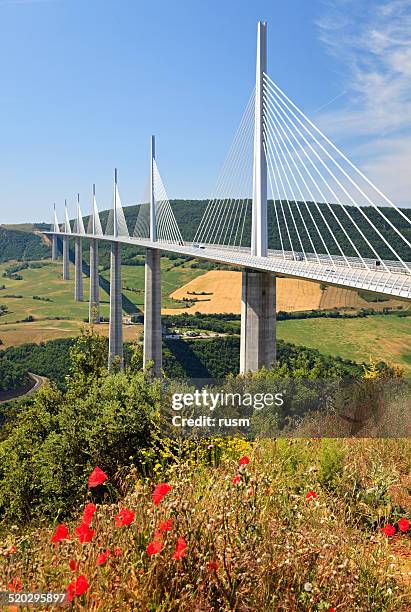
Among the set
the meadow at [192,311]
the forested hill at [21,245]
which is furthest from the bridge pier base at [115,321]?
the forested hill at [21,245]

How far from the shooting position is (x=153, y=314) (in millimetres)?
51125

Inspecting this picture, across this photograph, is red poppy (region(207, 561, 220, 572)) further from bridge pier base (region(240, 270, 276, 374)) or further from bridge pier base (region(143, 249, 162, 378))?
bridge pier base (region(143, 249, 162, 378))

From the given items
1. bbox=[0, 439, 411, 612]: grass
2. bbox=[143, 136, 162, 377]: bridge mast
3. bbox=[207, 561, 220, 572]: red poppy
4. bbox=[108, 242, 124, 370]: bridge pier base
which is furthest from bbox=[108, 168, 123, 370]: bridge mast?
bbox=[207, 561, 220, 572]: red poppy

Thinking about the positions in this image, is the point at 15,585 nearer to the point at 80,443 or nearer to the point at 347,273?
the point at 80,443

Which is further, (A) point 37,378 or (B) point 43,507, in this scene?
(A) point 37,378

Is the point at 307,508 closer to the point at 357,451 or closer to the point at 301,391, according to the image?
the point at 357,451

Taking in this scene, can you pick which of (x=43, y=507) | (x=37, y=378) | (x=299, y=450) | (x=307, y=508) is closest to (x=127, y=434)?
(x=43, y=507)

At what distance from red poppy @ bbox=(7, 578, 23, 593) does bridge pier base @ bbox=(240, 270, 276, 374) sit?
2614cm

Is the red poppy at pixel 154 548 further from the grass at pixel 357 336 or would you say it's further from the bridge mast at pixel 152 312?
the grass at pixel 357 336

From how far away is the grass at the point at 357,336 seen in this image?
59172mm

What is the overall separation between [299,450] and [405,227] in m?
69.1

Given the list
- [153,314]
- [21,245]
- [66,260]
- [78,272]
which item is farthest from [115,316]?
[21,245]

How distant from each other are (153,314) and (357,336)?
26.0 m

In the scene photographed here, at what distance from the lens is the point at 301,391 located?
845 centimetres
